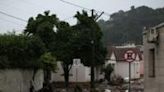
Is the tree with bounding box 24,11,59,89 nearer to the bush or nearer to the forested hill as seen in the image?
the bush

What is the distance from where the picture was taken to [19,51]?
107 feet

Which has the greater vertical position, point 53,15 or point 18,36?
point 53,15

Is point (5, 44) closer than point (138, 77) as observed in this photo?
Yes

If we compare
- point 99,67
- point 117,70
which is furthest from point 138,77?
point 99,67

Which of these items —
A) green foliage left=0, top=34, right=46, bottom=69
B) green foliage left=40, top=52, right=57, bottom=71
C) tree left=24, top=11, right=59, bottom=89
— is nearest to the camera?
green foliage left=0, top=34, right=46, bottom=69

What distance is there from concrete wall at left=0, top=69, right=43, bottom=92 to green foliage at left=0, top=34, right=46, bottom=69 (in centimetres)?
46

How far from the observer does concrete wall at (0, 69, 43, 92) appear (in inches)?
1228

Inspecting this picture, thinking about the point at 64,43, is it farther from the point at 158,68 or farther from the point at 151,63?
the point at 158,68

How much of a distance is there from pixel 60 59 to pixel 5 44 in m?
22.8

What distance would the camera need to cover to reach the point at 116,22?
4705 inches

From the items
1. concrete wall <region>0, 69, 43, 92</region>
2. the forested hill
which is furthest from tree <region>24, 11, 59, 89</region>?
the forested hill

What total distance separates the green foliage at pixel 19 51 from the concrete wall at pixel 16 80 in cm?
46

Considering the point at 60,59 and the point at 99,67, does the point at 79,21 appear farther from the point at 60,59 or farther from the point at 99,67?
the point at 99,67

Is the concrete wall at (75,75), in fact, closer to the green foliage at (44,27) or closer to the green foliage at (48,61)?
the green foliage at (44,27)
